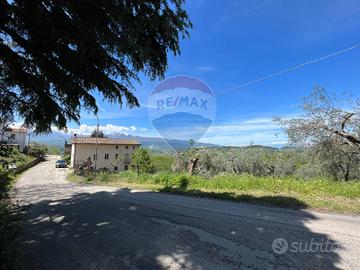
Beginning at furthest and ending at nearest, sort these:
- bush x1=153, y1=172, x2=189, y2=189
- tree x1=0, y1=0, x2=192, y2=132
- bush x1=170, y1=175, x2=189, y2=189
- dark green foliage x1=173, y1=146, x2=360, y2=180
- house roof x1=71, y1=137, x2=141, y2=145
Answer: house roof x1=71, y1=137, x2=141, y2=145 → dark green foliage x1=173, y1=146, x2=360, y2=180 → bush x1=153, y1=172, x2=189, y2=189 → bush x1=170, y1=175, x2=189, y2=189 → tree x1=0, y1=0, x2=192, y2=132

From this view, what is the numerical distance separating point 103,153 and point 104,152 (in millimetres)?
301

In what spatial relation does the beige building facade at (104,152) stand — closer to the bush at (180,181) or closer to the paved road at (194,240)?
the bush at (180,181)

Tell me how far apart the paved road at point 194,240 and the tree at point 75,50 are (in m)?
2.48

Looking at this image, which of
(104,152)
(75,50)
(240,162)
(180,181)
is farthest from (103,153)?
(75,50)

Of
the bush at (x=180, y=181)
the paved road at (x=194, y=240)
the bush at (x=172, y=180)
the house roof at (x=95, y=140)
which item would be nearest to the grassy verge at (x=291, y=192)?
the bush at (x=180, y=181)

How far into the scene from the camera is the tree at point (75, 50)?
3.66 metres

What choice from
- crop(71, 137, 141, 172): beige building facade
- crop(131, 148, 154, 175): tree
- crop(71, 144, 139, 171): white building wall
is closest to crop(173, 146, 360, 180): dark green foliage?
crop(131, 148, 154, 175): tree

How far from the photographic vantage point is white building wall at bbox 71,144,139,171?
48909 mm

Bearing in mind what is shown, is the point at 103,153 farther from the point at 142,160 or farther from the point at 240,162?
the point at 240,162

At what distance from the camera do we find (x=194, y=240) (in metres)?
4.57

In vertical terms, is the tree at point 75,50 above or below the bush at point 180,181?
above

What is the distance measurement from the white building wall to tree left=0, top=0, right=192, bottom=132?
45.1 metres

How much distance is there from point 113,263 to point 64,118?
10.9 feet

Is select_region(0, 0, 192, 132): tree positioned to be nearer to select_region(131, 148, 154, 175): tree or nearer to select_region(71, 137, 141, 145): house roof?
select_region(131, 148, 154, 175): tree
